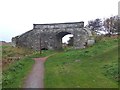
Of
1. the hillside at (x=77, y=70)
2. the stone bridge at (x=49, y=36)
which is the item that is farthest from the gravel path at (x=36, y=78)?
the stone bridge at (x=49, y=36)

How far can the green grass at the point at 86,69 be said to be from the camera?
2717 cm

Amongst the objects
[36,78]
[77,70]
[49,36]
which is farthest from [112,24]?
[36,78]

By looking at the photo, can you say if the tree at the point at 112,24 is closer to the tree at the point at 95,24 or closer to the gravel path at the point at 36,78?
the tree at the point at 95,24

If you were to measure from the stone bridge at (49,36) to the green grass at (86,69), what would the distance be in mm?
8142

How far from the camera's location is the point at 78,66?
35.8 metres

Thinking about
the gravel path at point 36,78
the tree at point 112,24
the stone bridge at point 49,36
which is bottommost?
the gravel path at point 36,78

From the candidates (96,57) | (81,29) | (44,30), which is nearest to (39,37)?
(44,30)

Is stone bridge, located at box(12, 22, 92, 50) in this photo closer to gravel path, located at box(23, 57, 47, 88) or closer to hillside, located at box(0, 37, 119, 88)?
hillside, located at box(0, 37, 119, 88)

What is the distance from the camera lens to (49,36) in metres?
58.1

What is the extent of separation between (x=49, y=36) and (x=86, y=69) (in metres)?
25.3

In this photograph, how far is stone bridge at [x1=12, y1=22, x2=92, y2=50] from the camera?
55562 millimetres

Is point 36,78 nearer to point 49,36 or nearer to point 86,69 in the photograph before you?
point 86,69

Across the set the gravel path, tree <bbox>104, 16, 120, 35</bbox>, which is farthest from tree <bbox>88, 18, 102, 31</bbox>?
the gravel path

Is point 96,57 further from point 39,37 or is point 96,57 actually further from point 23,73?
point 39,37
